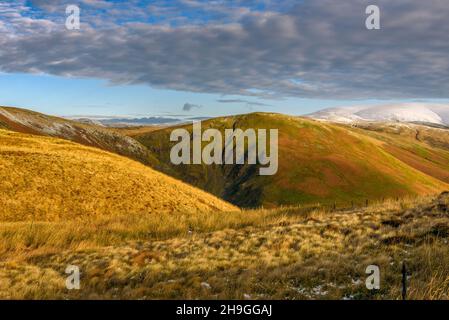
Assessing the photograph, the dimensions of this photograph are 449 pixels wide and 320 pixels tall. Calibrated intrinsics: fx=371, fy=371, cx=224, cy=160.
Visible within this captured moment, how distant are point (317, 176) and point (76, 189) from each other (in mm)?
112965

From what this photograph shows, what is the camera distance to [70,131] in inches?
6255

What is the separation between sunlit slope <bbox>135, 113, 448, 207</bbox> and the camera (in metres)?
128

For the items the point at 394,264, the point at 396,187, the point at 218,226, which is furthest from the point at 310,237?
the point at 396,187

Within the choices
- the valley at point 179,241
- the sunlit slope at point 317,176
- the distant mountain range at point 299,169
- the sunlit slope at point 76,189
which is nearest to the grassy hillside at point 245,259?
the valley at point 179,241

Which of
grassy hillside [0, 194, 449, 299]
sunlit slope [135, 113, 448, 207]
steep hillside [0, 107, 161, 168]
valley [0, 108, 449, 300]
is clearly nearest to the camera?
grassy hillside [0, 194, 449, 299]

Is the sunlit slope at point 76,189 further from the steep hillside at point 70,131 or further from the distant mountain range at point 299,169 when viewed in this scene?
the steep hillside at point 70,131

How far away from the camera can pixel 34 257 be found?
16.4 meters

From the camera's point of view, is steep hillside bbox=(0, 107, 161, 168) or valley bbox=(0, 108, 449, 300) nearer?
valley bbox=(0, 108, 449, 300)

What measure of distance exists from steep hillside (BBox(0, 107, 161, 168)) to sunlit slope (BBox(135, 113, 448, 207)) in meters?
23.7

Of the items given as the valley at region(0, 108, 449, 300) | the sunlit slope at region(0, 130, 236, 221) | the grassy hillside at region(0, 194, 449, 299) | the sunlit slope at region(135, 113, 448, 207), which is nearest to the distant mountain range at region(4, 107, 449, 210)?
the sunlit slope at region(135, 113, 448, 207)

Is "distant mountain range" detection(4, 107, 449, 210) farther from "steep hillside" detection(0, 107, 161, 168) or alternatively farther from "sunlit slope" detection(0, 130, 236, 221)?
"sunlit slope" detection(0, 130, 236, 221)

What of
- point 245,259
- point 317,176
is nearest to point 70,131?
point 317,176

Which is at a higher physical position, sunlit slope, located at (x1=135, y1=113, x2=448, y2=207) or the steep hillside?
the steep hillside
